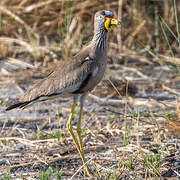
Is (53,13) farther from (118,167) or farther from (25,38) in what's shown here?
(118,167)

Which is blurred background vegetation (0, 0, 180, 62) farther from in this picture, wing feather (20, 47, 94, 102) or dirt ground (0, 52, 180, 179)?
wing feather (20, 47, 94, 102)

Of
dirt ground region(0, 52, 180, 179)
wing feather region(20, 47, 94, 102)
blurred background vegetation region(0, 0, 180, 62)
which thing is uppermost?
blurred background vegetation region(0, 0, 180, 62)

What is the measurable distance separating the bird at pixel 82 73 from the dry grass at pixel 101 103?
0.74 ft

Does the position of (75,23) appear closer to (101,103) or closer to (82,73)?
(101,103)

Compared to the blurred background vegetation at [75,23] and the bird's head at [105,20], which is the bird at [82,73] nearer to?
the bird's head at [105,20]

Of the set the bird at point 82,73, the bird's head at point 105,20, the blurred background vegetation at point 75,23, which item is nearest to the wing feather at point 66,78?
the bird at point 82,73

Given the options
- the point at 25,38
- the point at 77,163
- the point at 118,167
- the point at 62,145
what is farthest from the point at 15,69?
the point at 118,167

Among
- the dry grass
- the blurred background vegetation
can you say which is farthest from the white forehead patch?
the blurred background vegetation

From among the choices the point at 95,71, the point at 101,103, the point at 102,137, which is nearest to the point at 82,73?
the point at 95,71

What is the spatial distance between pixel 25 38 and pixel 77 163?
3694 millimetres

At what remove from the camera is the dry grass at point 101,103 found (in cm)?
302

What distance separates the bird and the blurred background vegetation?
2.82 m

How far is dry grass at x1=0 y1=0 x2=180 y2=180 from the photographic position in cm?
302

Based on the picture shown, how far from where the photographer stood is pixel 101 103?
4570 mm
